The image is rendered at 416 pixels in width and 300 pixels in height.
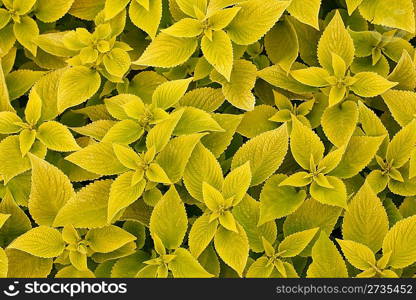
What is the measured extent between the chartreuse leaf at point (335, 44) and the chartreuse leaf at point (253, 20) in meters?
0.17

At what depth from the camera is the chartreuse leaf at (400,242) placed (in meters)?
1.50

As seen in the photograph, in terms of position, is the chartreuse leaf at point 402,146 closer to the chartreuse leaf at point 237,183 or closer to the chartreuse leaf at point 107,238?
the chartreuse leaf at point 237,183

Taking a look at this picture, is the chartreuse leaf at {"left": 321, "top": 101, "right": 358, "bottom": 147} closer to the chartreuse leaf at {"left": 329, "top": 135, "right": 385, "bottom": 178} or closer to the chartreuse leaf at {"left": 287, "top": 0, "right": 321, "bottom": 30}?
the chartreuse leaf at {"left": 329, "top": 135, "right": 385, "bottom": 178}

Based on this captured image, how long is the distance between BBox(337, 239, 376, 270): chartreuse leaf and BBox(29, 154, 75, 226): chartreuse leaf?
2.50 feet

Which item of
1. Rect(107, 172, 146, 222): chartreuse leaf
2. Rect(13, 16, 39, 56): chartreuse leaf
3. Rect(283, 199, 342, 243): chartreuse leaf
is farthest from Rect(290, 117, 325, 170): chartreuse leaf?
Rect(13, 16, 39, 56): chartreuse leaf

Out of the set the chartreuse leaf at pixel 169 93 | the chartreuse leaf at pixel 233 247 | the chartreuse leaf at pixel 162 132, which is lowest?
the chartreuse leaf at pixel 233 247

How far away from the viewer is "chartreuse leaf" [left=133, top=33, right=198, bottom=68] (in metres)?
1.66

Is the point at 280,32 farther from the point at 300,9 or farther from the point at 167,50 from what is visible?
the point at 167,50

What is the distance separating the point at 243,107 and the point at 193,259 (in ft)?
1.54

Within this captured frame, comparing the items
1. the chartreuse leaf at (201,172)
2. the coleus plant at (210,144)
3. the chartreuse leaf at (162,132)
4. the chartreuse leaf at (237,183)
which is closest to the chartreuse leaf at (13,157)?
the coleus plant at (210,144)

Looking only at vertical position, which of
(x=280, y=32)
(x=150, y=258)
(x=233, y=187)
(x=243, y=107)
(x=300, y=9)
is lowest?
(x=150, y=258)

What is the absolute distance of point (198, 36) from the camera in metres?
1.71

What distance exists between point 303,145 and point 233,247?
350 millimetres

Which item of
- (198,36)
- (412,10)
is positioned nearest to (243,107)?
(198,36)
